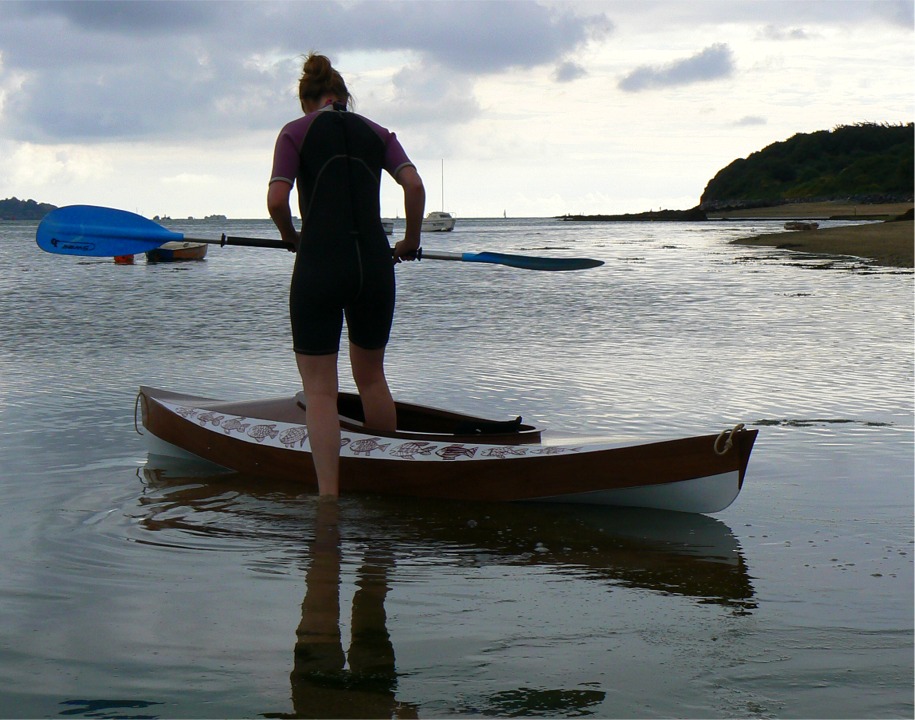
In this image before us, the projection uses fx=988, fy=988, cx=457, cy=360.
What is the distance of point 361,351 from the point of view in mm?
4602

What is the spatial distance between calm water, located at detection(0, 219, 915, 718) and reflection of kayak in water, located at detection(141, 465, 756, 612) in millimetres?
16

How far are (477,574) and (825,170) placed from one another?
127 metres

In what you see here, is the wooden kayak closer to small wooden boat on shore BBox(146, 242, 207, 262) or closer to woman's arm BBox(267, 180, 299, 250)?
woman's arm BBox(267, 180, 299, 250)

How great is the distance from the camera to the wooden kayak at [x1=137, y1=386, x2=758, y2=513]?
165 inches

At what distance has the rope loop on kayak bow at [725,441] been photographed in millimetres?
4008

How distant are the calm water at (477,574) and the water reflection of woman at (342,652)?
0.01m

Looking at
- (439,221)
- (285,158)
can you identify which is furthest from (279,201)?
(439,221)

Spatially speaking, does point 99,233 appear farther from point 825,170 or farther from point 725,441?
point 825,170

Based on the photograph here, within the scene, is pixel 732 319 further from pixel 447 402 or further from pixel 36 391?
pixel 36 391

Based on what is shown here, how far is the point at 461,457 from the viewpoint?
4.59 metres

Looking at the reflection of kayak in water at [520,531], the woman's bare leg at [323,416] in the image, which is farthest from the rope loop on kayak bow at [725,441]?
the woman's bare leg at [323,416]

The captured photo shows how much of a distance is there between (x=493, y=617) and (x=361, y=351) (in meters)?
1.78

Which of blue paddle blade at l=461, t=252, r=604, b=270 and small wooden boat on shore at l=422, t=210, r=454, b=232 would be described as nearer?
blue paddle blade at l=461, t=252, r=604, b=270

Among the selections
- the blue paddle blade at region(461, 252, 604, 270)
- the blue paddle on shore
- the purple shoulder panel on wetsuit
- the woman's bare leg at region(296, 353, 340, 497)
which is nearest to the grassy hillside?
the blue paddle blade at region(461, 252, 604, 270)
